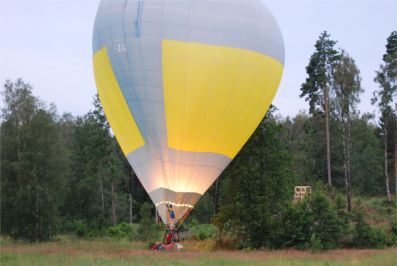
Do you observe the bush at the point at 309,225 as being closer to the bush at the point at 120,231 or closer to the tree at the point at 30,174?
the bush at the point at 120,231

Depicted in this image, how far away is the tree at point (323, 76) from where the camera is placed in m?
36.1

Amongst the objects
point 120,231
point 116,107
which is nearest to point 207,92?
point 116,107

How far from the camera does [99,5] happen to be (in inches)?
773

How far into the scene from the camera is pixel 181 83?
17.3m

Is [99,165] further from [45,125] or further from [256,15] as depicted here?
[256,15]

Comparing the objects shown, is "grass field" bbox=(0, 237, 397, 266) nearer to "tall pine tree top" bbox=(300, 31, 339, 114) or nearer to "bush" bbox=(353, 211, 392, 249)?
"bush" bbox=(353, 211, 392, 249)

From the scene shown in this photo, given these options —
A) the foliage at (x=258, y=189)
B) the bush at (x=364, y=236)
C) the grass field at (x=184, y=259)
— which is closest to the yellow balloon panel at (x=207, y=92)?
the grass field at (x=184, y=259)

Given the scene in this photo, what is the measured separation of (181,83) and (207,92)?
34.1 inches

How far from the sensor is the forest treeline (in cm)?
2161

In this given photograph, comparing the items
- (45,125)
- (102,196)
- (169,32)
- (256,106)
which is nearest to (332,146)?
(102,196)

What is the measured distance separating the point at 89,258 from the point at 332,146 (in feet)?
110

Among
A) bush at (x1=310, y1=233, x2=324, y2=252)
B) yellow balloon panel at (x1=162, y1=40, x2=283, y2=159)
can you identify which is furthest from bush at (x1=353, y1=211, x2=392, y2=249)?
yellow balloon panel at (x1=162, y1=40, x2=283, y2=159)

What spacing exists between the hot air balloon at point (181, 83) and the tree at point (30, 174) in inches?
504

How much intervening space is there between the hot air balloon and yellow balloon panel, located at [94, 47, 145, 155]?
0.12ft
